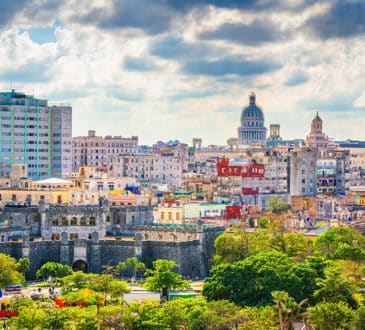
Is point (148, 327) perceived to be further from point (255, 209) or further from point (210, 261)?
point (255, 209)

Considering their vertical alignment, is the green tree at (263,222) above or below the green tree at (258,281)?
above

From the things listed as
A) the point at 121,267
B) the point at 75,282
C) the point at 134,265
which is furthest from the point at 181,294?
the point at 134,265

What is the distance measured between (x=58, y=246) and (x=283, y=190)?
83507 mm

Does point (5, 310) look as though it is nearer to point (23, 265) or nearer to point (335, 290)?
point (23, 265)

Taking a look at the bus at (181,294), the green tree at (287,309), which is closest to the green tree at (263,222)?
the bus at (181,294)

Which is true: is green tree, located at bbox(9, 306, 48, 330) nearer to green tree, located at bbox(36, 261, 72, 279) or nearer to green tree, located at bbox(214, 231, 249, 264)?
green tree, located at bbox(36, 261, 72, 279)

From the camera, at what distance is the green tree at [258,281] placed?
9325cm

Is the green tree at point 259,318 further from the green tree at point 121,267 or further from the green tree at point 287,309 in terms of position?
the green tree at point 121,267

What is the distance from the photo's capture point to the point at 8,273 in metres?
103

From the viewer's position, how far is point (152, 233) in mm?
122562

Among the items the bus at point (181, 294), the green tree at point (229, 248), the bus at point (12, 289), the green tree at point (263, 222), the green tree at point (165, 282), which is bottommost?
the bus at point (181, 294)

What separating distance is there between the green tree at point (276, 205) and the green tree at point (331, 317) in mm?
86352

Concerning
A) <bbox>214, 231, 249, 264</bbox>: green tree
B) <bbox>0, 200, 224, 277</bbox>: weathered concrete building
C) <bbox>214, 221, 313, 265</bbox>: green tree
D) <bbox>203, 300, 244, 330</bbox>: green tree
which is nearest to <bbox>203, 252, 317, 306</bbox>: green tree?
<bbox>203, 300, 244, 330</bbox>: green tree

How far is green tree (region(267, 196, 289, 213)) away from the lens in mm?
172250
